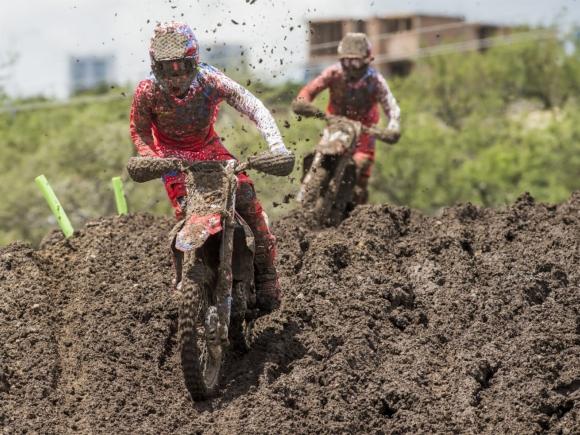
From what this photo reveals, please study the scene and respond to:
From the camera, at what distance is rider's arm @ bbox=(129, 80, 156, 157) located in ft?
35.8

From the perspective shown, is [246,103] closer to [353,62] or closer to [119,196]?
[119,196]

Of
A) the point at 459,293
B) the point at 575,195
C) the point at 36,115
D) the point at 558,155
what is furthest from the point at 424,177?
the point at 459,293

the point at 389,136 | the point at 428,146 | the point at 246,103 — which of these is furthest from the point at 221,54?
the point at 428,146

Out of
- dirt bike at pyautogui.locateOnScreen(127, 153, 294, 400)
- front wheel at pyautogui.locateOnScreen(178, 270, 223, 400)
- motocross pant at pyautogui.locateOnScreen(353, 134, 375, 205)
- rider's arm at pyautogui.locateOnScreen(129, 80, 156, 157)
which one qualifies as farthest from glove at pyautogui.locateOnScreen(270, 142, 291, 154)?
motocross pant at pyautogui.locateOnScreen(353, 134, 375, 205)

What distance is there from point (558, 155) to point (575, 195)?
26.1 m

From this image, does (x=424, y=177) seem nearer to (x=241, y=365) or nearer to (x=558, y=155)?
(x=558, y=155)

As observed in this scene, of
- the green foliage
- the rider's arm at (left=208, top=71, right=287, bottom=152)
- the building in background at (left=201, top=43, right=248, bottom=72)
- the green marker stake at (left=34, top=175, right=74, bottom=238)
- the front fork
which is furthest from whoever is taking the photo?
the green foliage

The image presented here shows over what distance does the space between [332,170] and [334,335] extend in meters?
4.49

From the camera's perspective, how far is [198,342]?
10211 millimetres

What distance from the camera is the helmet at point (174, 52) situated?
10477 millimetres

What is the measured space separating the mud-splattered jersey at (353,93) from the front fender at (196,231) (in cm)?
588

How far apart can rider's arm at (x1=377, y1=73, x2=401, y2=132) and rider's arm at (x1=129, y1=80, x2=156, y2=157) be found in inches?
190

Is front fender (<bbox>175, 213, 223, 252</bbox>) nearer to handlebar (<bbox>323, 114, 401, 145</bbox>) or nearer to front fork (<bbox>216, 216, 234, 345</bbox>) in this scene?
front fork (<bbox>216, 216, 234, 345</bbox>)

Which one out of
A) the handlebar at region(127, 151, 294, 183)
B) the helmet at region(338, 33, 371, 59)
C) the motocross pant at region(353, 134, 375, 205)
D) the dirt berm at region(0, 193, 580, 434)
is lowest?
the dirt berm at region(0, 193, 580, 434)
